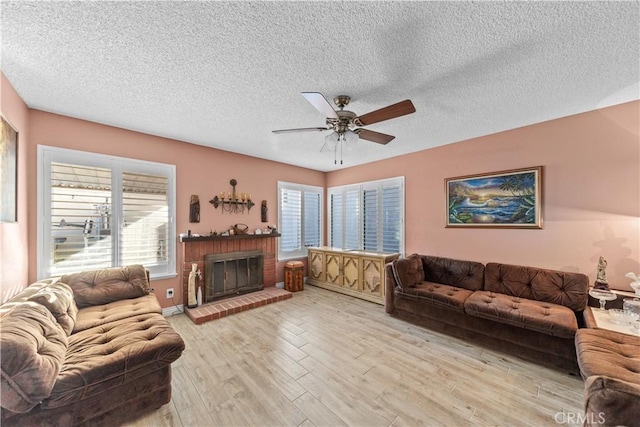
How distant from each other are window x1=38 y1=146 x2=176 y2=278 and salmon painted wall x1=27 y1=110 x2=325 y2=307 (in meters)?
0.09

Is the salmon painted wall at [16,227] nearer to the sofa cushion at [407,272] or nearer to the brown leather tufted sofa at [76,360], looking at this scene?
the brown leather tufted sofa at [76,360]

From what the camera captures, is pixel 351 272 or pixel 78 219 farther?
pixel 351 272

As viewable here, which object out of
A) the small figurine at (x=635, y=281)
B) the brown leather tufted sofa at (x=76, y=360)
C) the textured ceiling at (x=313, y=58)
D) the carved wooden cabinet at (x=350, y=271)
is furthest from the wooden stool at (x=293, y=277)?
the small figurine at (x=635, y=281)

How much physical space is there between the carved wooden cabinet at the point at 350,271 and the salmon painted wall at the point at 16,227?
401 centimetres

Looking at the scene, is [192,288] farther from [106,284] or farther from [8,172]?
[8,172]

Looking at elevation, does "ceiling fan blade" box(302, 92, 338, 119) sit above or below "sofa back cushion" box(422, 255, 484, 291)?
above

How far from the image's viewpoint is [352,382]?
208 centimetres

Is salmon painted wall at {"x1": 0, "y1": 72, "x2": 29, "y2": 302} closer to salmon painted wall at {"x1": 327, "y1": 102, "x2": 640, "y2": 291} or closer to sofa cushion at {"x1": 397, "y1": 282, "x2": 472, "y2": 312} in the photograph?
sofa cushion at {"x1": 397, "y1": 282, "x2": 472, "y2": 312}

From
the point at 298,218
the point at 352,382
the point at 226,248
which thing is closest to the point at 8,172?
the point at 226,248

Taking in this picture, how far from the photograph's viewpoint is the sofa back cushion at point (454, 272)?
3242 mm

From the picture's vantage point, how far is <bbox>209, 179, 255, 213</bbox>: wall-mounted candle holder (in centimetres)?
407

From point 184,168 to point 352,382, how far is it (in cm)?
363

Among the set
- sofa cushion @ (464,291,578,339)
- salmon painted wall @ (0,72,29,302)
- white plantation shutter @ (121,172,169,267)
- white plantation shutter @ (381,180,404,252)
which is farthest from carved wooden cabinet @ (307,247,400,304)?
salmon painted wall @ (0,72,29,302)

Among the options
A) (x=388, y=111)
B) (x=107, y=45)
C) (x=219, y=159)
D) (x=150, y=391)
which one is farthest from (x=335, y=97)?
(x=150, y=391)
